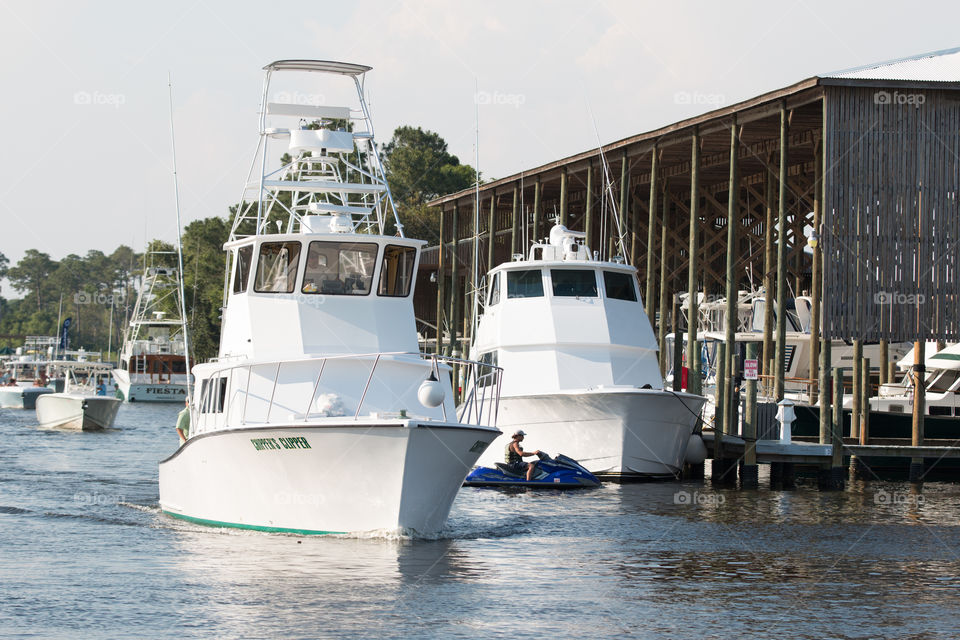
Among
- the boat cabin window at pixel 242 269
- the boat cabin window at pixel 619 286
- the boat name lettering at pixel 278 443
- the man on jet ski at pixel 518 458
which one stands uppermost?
the boat cabin window at pixel 619 286

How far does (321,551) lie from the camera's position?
15602 millimetres

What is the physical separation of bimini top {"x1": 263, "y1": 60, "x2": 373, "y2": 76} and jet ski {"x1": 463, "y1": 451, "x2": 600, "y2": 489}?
8.93 m

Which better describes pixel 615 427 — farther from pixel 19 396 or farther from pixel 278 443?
pixel 19 396

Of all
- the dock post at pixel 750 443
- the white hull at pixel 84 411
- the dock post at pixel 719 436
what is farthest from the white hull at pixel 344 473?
the white hull at pixel 84 411

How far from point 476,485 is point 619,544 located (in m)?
8.07

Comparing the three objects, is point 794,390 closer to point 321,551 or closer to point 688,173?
point 688,173

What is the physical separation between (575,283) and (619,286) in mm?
1020

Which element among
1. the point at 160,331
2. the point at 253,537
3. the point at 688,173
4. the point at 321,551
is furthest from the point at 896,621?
the point at 160,331

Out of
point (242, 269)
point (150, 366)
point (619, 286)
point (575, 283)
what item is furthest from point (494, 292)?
point (150, 366)

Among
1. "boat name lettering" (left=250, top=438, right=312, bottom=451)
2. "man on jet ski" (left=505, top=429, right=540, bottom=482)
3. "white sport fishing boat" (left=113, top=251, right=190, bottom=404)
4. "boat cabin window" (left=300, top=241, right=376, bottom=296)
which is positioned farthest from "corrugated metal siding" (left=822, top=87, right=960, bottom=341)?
"white sport fishing boat" (left=113, top=251, right=190, bottom=404)

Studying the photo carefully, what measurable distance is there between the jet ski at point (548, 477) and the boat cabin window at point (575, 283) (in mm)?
4661

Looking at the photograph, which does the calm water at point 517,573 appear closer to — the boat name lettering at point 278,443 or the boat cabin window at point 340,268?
the boat name lettering at point 278,443

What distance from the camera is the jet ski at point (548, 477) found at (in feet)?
81.6

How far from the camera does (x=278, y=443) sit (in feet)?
53.1
